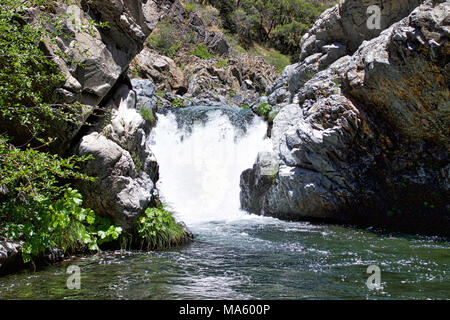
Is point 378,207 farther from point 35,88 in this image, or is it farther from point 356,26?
point 35,88

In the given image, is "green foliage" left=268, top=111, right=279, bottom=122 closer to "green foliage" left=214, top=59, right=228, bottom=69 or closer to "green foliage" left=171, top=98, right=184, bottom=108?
"green foliage" left=171, top=98, right=184, bottom=108

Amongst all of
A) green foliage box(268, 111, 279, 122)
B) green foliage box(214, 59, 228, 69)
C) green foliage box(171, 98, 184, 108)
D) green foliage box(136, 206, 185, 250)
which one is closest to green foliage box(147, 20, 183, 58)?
green foliage box(214, 59, 228, 69)

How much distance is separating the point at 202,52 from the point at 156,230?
2932 cm

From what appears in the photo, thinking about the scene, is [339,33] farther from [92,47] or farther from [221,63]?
[221,63]

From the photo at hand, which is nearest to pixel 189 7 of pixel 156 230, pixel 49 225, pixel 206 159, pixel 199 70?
pixel 199 70

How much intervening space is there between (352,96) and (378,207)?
3690 mm

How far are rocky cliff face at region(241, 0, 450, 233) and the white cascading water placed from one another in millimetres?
2662

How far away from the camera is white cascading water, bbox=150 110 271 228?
15727 millimetres

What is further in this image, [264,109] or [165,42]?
[165,42]

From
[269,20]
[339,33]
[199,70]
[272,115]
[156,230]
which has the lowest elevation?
[156,230]

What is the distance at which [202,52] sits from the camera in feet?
112

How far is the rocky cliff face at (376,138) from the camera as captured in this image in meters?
8.68

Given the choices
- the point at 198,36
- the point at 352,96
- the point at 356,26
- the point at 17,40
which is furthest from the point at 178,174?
the point at 198,36

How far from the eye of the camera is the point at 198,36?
36.4 m
